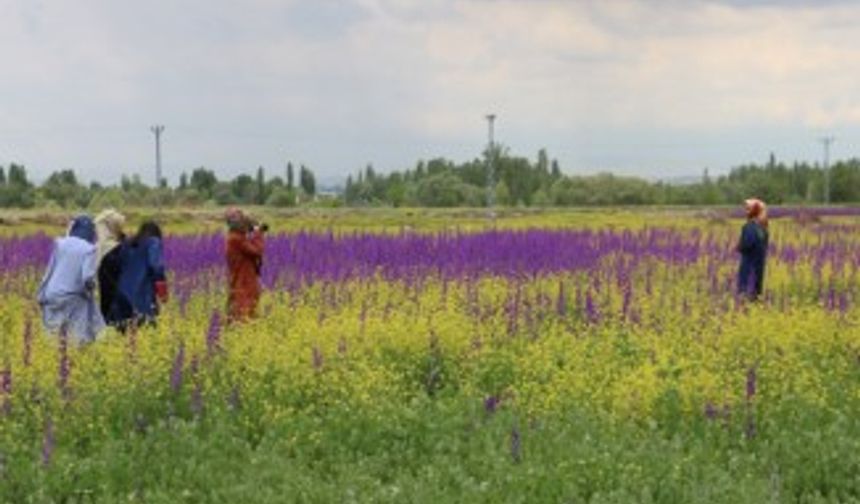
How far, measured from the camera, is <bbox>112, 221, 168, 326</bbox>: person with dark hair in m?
11.9

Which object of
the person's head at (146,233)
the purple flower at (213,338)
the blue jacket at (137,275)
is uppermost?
the person's head at (146,233)

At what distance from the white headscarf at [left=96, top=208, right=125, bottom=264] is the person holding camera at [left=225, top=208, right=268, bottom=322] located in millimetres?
1483

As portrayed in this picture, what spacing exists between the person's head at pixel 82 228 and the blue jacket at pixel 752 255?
9.17m

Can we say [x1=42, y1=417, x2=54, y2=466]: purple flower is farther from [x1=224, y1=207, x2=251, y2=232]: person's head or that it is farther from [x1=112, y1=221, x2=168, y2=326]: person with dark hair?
[x1=224, y1=207, x2=251, y2=232]: person's head

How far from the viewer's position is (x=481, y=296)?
49.4 feet

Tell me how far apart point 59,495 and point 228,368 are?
8.62 ft

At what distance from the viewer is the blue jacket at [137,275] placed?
11.9 metres

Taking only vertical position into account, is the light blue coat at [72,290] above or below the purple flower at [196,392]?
above

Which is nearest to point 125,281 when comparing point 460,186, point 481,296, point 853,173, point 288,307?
point 288,307

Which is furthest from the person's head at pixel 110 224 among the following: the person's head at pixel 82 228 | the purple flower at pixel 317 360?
the purple flower at pixel 317 360

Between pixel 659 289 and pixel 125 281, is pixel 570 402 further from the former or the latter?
pixel 659 289

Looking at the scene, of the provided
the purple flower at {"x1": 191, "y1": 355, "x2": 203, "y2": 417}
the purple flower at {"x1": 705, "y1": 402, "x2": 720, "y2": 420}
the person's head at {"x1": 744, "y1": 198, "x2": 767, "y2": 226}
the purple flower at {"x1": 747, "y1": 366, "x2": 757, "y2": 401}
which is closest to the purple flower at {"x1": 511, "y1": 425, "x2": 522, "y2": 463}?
the purple flower at {"x1": 705, "y1": 402, "x2": 720, "y2": 420}

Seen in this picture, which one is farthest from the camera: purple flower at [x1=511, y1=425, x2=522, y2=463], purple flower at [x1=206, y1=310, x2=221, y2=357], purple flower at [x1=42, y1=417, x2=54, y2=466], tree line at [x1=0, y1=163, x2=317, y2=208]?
tree line at [x1=0, y1=163, x2=317, y2=208]

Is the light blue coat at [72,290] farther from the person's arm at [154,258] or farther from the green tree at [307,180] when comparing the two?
the green tree at [307,180]
